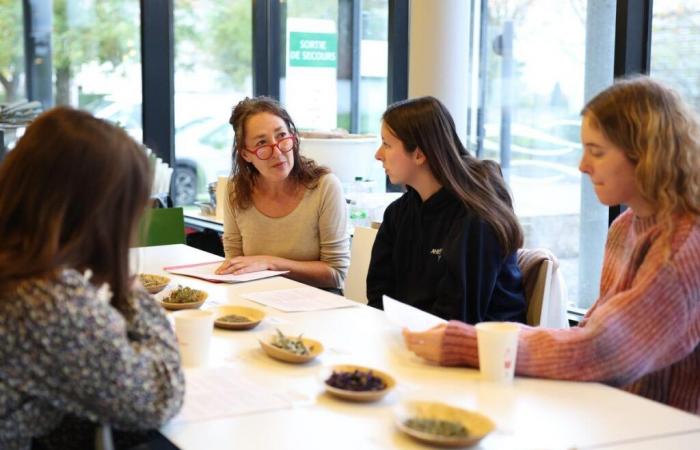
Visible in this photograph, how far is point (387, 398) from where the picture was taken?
63.8 inches

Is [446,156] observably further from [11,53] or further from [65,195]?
[11,53]

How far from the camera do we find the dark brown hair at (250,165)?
10.4 feet

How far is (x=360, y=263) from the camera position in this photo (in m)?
3.02

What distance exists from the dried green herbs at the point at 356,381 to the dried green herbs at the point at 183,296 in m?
0.80

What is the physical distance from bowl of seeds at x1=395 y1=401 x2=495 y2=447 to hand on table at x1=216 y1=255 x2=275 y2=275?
1.46m

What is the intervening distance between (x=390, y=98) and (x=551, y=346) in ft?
10.0

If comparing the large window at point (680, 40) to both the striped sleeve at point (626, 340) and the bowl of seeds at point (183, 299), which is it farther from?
the bowl of seeds at point (183, 299)

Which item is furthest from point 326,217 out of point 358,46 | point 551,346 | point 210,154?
point 210,154

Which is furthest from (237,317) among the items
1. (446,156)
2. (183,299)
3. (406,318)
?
(446,156)

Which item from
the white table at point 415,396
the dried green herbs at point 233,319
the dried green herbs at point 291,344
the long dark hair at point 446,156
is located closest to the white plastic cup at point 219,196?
the long dark hair at point 446,156

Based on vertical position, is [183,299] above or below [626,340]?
below

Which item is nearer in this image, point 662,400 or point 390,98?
point 662,400

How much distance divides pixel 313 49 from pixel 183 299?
129 inches

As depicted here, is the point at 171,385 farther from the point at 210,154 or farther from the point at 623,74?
the point at 210,154
